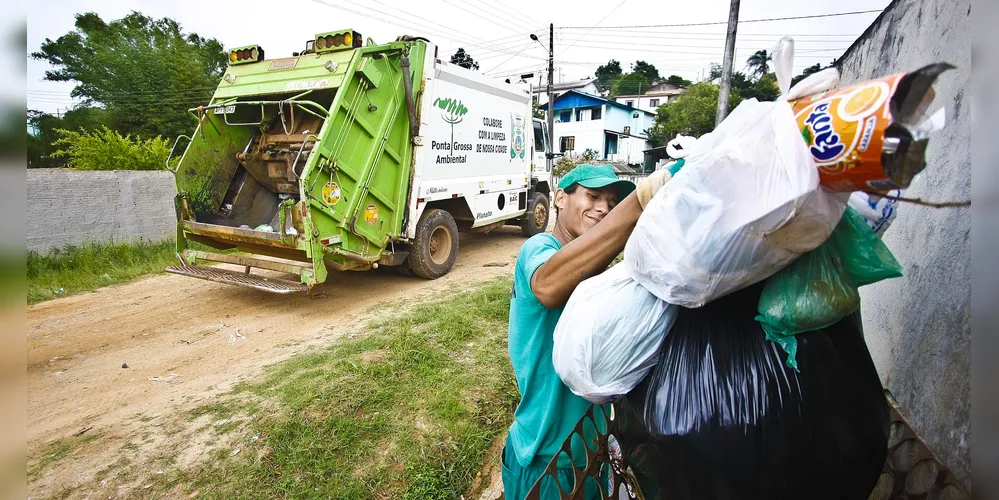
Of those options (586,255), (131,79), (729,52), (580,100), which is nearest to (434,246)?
(586,255)

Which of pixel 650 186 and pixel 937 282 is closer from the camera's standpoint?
pixel 650 186

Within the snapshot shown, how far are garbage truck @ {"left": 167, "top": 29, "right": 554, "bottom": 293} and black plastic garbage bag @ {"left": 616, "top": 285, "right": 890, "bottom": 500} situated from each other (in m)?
3.90

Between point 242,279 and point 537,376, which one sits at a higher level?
point 537,376

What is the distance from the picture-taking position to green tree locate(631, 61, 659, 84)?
5838cm

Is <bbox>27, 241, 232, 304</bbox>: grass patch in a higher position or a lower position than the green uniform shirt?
lower

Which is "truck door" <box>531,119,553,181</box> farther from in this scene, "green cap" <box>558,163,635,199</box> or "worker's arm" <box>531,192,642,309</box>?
"worker's arm" <box>531,192,642,309</box>

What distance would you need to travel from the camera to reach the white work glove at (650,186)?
1.00 m

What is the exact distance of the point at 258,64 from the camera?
5.40 m

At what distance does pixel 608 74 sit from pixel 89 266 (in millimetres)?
65001

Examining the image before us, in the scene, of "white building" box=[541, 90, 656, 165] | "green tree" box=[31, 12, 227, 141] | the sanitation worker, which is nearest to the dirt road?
the sanitation worker

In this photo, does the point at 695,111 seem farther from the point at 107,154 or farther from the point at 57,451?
the point at 57,451

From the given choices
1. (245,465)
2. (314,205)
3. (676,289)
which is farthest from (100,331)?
(676,289)

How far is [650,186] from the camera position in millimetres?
1009

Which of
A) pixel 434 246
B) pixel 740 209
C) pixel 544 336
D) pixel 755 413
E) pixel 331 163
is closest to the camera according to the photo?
pixel 740 209
